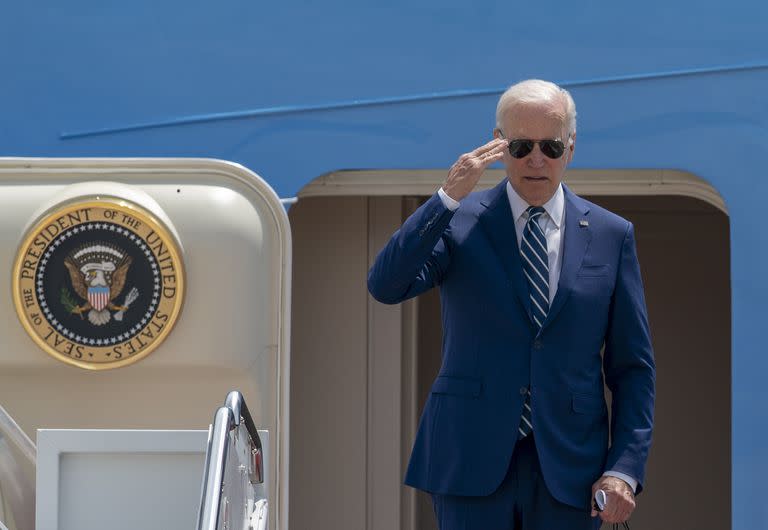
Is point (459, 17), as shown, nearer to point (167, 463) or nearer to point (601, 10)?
point (601, 10)

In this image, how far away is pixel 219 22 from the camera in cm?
482

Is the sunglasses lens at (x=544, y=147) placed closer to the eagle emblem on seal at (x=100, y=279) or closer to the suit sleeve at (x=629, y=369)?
the suit sleeve at (x=629, y=369)

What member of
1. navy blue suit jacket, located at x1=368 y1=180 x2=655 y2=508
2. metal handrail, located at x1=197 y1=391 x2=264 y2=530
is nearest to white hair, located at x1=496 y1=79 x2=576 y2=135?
navy blue suit jacket, located at x1=368 y1=180 x2=655 y2=508

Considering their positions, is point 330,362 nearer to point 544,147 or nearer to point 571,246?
point 571,246

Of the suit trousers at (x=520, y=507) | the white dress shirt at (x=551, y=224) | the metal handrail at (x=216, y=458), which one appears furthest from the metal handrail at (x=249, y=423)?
the white dress shirt at (x=551, y=224)

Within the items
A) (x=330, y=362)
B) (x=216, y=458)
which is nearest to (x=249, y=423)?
(x=216, y=458)

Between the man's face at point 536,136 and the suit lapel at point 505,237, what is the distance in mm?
72

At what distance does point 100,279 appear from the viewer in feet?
14.0

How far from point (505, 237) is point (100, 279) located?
186 cm

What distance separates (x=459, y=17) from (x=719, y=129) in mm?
963

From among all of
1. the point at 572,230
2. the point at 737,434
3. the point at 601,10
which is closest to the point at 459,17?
the point at 601,10

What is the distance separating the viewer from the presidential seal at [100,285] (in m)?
4.25

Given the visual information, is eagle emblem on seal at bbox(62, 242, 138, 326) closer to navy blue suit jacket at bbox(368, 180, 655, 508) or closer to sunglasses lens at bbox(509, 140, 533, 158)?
navy blue suit jacket at bbox(368, 180, 655, 508)

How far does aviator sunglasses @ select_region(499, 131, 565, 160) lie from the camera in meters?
2.67
